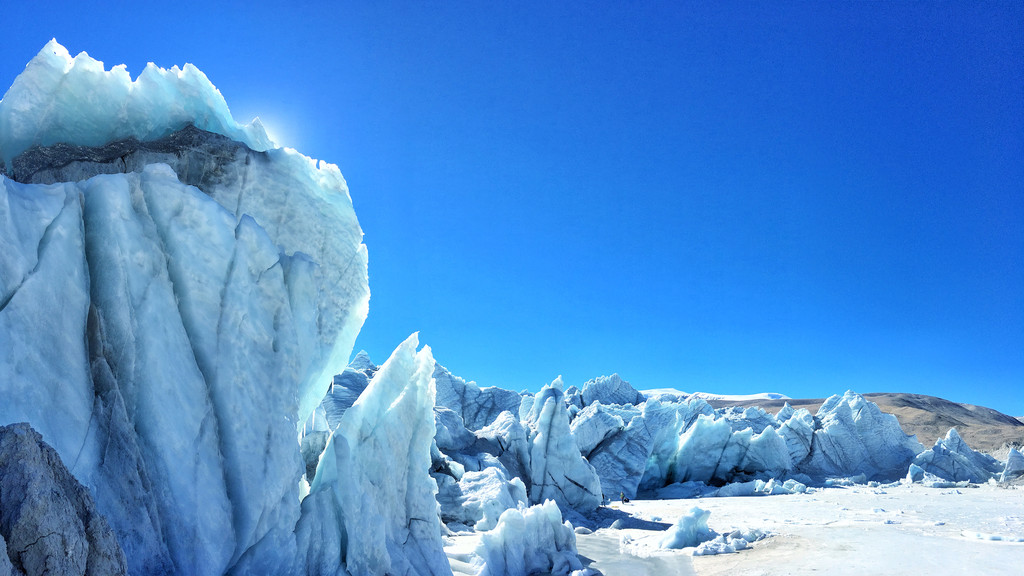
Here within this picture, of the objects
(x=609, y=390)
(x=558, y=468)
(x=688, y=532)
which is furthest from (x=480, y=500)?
(x=609, y=390)

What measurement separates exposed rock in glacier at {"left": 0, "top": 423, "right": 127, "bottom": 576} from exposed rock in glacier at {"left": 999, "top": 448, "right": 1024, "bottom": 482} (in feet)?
154

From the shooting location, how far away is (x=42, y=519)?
4.23m

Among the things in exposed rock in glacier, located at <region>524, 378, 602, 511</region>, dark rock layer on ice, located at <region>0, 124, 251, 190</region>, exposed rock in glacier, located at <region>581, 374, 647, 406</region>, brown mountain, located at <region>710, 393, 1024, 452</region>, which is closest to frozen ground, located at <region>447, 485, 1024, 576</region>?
exposed rock in glacier, located at <region>524, 378, 602, 511</region>

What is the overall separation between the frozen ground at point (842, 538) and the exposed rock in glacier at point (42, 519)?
28.9ft

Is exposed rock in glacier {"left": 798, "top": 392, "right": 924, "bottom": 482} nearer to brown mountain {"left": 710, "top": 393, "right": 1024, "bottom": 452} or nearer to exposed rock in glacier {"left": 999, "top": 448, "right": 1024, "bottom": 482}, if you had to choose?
exposed rock in glacier {"left": 999, "top": 448, "right": 1024, "bottom": 482}

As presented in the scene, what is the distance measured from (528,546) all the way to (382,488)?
5271 millimetres

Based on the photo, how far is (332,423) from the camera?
2373 centimetres

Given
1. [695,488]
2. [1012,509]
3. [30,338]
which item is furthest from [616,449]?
[30,338]

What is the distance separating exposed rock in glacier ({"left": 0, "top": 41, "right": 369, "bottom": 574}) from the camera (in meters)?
6.16

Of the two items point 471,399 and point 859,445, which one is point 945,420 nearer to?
point 859,445

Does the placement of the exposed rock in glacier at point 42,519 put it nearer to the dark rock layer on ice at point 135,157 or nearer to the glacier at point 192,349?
the glacier at point 192,349

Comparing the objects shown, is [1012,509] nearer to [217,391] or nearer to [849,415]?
[849,415]

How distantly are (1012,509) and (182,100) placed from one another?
31.3 meters

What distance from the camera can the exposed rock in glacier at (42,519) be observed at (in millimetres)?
4129
